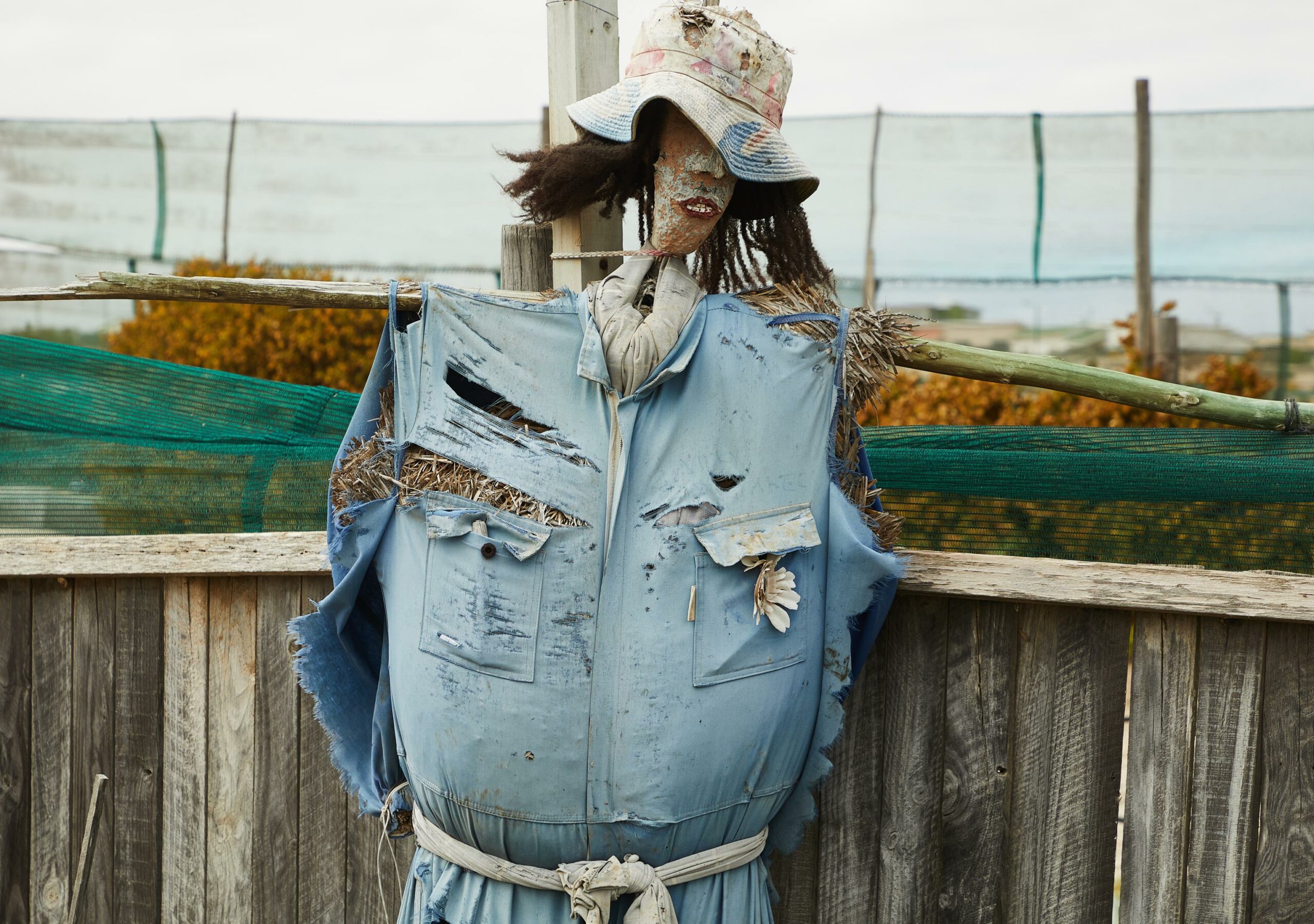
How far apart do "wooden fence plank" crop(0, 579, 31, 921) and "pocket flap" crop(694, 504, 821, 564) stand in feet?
5.86

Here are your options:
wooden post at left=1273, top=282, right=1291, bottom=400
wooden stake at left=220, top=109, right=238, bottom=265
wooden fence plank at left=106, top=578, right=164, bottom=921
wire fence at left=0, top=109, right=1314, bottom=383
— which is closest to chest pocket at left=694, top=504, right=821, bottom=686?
wooden fence plank at left=106, top=578, right=164, bottom=921

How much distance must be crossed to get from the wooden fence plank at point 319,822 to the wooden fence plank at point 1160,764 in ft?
5.30

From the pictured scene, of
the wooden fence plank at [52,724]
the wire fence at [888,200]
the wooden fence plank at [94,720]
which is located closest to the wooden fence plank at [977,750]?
the wooden fence plank at [94,720]

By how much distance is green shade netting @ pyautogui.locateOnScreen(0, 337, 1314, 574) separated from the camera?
2.15 m

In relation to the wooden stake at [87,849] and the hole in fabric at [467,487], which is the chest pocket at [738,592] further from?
the wooden stake at [87,849]

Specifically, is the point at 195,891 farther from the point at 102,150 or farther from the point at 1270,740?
the point at 102,150

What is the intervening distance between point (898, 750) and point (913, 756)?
3 centimetres

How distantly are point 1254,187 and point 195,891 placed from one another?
27.6 feet

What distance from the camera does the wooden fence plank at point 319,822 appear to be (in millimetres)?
2617

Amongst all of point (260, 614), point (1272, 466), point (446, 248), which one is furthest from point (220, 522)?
point (446, 248)

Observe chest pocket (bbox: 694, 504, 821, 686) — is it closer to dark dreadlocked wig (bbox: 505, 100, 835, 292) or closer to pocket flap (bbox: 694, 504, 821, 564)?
pocket flap (bbox: 694, 504, 821, 564)

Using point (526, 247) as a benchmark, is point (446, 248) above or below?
above

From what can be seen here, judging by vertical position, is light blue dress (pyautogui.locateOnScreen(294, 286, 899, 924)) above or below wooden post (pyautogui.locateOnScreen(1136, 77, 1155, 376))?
below

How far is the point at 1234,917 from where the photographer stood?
212 cm
